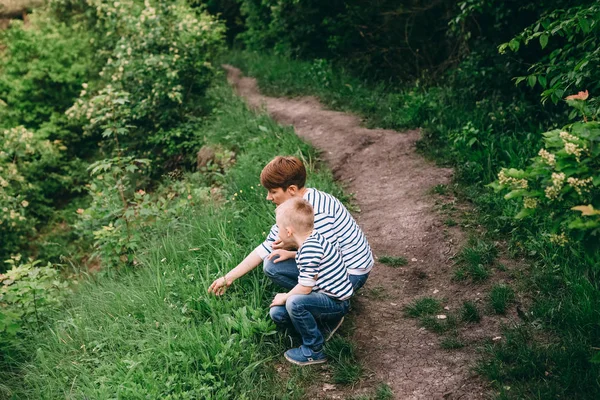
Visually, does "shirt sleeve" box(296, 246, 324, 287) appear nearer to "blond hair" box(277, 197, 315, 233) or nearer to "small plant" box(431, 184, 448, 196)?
"blond hair" box(277, 197, 315, 233)

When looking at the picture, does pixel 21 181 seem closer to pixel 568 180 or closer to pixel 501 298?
pixel 501 298

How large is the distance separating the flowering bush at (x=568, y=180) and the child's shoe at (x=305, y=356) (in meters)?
1.75

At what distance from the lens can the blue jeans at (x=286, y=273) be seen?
12.4ft


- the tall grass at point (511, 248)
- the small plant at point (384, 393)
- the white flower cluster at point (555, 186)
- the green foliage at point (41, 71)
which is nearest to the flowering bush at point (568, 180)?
the white flower cluster at point (555, 186)

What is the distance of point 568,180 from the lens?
2.12 metres

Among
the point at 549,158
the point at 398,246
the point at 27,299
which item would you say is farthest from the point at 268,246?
the point at 27,299

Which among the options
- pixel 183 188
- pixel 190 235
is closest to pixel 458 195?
pixel 190 235

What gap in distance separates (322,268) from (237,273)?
2.34 feet

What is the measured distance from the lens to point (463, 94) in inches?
309

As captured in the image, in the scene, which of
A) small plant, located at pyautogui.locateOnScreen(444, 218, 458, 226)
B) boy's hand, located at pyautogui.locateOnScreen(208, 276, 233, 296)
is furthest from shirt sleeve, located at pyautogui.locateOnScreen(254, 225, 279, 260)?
small plant, located at pyautogui.locateOnScreen(444, 218, 458, 226)

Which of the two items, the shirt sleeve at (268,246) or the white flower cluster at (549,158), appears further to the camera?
the shirt sleeve at (268,246)

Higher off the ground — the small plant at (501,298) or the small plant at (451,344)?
the small plant at (501,298)

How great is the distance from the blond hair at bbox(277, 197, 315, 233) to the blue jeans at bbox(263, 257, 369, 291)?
14.9 inches

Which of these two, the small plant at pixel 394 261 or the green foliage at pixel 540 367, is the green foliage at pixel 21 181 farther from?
the green foliage at pixel 540 367
